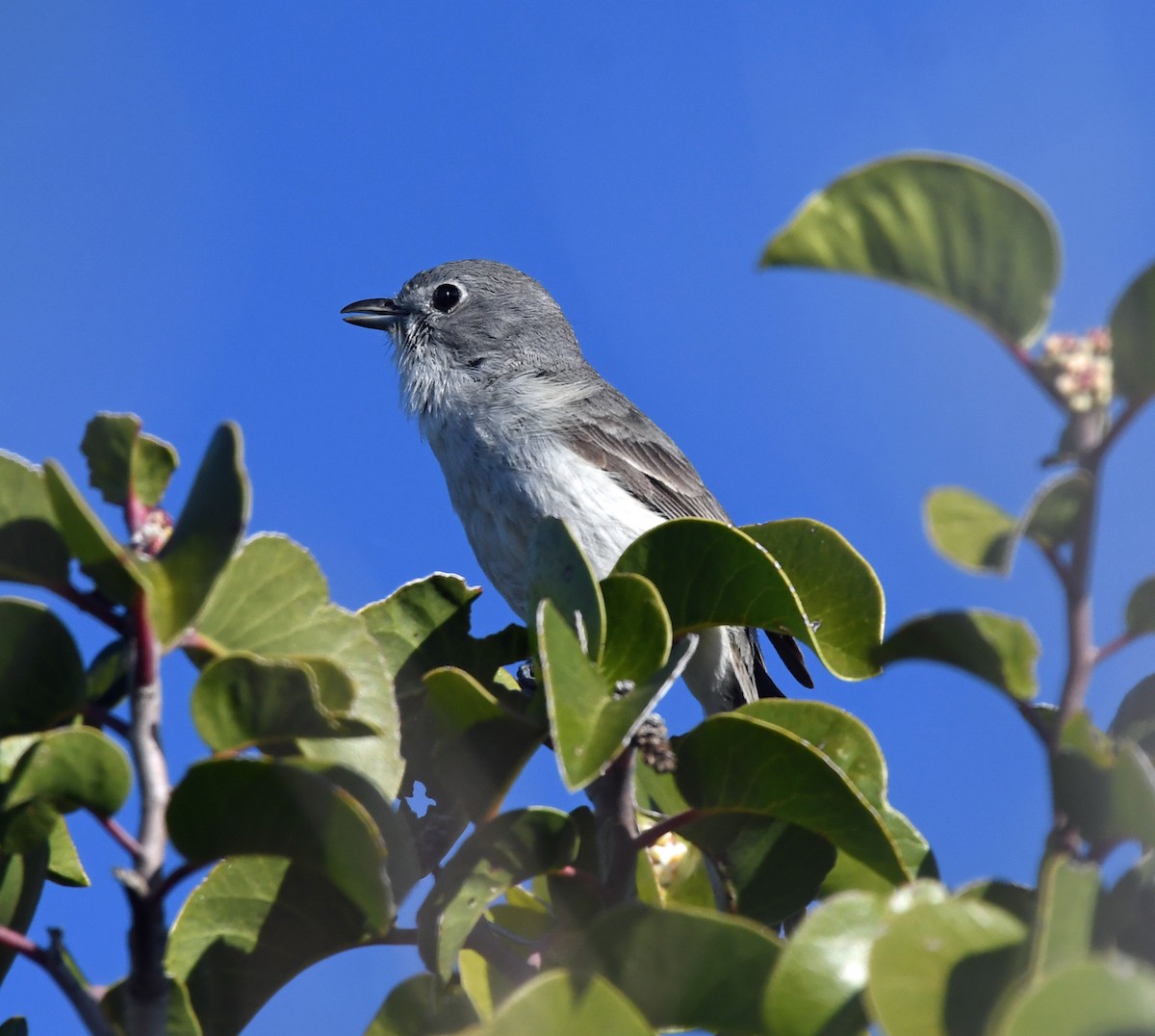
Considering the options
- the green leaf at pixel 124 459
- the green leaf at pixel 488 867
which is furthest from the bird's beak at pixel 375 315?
the green leaf at pixel 488 867

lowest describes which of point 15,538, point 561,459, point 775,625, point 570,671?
point 570,671

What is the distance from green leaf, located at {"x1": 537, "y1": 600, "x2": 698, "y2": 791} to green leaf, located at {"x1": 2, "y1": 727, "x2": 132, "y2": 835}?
18.5 inches

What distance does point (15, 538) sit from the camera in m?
1.57

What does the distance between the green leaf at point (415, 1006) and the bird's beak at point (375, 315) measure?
5.23 m

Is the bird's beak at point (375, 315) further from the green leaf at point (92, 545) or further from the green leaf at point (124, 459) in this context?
the green leaf at point (92, 545)

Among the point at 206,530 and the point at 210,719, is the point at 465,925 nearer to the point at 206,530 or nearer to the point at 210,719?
the point at 210,719

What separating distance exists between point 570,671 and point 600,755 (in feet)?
0.35

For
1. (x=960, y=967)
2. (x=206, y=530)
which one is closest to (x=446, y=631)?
(x=206, y=530)

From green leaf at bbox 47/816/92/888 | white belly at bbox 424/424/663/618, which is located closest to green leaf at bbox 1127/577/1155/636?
green leaf at bbox 47/816/92/888

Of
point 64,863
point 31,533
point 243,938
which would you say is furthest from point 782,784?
point 64,863

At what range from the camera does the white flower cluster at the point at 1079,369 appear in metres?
1.30

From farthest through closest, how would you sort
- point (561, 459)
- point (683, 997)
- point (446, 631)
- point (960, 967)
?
1. point (561, 459)
2. point (446, 631)
3. point (683, 997)
4. point (960, 967)

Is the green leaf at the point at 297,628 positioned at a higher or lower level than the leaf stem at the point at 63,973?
higher

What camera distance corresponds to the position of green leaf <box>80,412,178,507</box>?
1669mm
